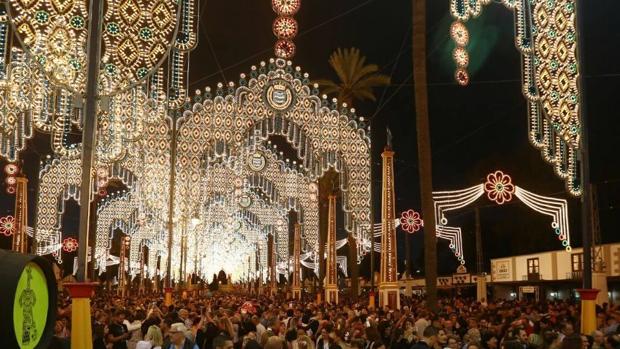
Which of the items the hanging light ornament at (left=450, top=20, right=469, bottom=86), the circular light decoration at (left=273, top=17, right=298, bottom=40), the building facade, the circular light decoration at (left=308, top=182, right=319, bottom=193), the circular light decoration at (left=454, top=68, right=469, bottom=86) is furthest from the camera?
the circular light decoration at (left=308, top=182, right=319, bottom=193)

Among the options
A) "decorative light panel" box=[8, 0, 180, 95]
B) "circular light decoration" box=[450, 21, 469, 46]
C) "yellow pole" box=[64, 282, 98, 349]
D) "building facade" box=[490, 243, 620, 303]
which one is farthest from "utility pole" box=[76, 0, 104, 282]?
"building facade" box=[490, 243, 620, 303]

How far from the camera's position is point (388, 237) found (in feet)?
90.1

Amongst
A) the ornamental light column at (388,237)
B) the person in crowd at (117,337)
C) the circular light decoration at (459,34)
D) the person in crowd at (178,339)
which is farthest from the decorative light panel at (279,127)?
the person in crowd at (178,339)

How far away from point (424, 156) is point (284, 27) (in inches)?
274

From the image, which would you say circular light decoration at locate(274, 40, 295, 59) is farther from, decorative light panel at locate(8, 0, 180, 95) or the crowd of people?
decorative light panel at locate(8, 0, 180, 95)

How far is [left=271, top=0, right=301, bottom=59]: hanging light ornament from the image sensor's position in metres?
24.6

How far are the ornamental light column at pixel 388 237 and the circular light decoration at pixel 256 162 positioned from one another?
36.3ft

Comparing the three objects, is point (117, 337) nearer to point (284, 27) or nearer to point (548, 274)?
point (284, 27)

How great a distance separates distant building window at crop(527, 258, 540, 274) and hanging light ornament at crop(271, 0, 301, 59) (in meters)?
29.6

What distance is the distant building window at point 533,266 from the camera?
159ft

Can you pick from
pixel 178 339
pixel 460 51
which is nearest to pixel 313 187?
pixel 460 51

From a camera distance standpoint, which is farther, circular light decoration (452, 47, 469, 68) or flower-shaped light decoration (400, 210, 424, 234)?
flower-shaped light decoration (400, 210, 424, 234)

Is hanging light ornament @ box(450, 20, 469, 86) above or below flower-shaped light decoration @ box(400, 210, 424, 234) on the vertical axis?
above

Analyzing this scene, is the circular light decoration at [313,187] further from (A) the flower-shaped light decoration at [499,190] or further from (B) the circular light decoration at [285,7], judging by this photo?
(B) the circular light decoration at [285,7]
